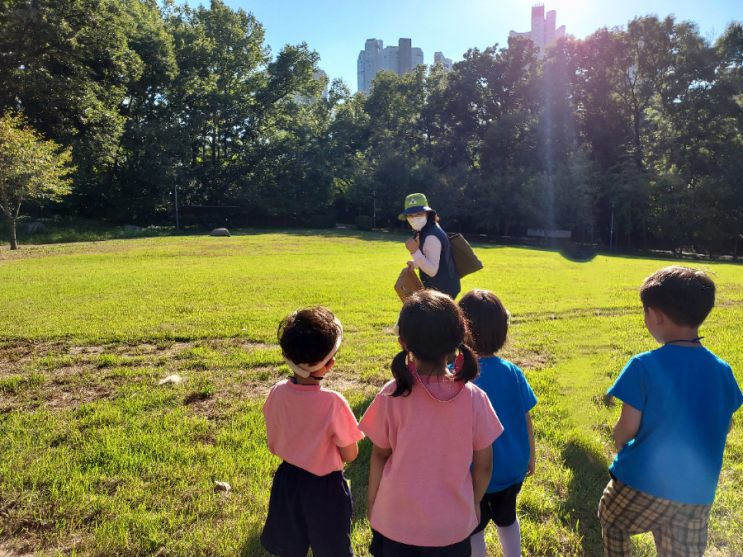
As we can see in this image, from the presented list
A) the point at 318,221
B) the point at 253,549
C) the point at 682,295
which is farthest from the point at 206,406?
the point at 318,221

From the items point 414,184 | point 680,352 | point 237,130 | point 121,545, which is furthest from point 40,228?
point 680,352

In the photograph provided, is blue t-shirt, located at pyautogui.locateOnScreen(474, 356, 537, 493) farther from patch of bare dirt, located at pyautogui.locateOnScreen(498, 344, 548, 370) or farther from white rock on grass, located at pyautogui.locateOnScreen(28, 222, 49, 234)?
white rock on grass, located at pyautogui.locateOnScreen(28, 222, 49, 234)

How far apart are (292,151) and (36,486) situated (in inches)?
1617

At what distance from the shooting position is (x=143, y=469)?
120 inches

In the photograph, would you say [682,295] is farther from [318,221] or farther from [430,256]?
[318,221]

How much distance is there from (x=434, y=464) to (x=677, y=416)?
889 millimetres

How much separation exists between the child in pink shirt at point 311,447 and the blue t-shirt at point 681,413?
3.44 ft

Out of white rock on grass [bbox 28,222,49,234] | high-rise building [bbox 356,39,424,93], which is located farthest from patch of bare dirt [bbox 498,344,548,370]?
high-rise building [bbox 356,39,424,93]

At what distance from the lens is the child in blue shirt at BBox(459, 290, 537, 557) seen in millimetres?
1948

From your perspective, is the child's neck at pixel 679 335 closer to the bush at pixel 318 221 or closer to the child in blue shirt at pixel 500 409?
the child in blue shirt at pixel 500 409

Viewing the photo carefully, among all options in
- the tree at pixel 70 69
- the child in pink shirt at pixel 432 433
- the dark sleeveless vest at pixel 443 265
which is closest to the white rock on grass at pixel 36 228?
the tree at pixel 70 69

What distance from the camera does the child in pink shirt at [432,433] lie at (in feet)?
5.39

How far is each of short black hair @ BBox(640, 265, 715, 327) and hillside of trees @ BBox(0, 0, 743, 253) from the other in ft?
23.1

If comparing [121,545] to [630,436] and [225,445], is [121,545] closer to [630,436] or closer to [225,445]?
[225,445]
